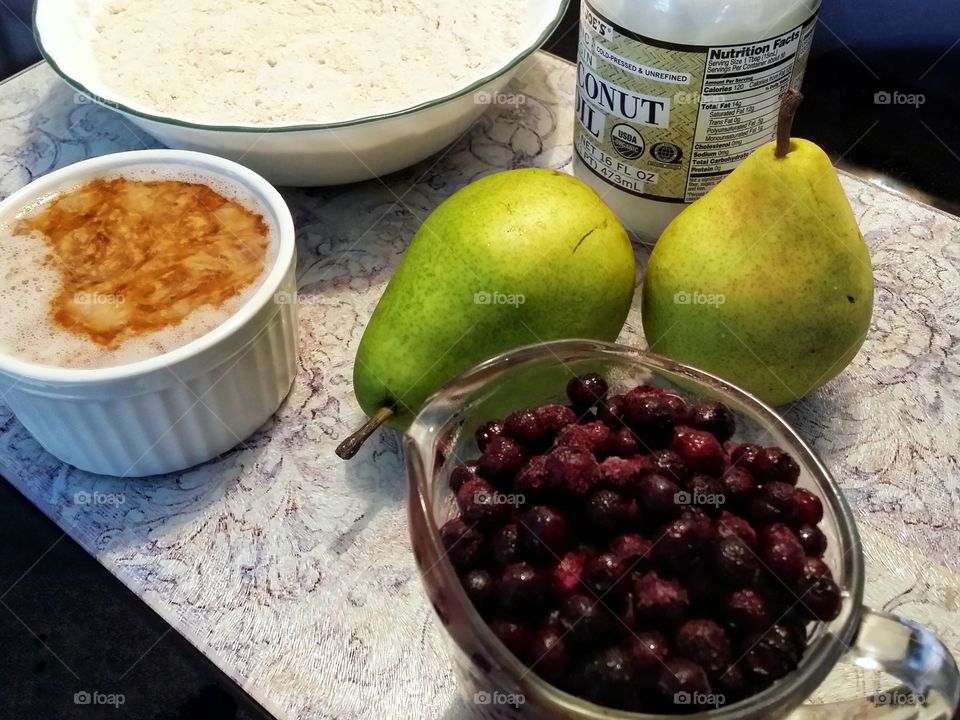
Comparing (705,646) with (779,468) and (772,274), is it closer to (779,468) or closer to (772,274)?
(779,468)

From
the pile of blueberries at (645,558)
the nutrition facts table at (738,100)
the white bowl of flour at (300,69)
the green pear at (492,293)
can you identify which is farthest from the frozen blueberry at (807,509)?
the white bowl of flour at (300,69)

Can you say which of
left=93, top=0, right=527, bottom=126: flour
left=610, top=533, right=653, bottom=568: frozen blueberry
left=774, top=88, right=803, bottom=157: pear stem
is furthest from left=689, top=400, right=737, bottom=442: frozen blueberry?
left=93, top=0, right=527, bottom=126: flour

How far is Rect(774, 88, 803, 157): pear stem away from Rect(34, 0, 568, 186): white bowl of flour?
293 millimetres

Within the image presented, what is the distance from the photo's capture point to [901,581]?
2.24ft

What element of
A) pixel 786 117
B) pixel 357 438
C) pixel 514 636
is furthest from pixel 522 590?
pixel 786 117

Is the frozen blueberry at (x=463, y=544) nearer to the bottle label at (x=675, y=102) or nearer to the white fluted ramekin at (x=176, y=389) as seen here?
the white fluted ramekin at (x=176, y=389)

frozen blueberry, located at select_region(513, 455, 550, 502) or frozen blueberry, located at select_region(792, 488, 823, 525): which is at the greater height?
frozen blueberry, located at select_region(513, 455, 550, 502)

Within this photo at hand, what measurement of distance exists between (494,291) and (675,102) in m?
0.24

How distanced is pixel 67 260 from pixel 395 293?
27 centimetres

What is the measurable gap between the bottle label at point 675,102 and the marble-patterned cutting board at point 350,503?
0.14m

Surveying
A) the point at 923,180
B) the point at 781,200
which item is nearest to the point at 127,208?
the point at 781,200

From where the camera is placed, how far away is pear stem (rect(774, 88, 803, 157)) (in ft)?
2.19

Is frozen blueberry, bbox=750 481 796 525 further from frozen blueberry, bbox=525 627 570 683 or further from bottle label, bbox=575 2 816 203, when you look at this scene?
bottle label, bbox=575 2 816 203

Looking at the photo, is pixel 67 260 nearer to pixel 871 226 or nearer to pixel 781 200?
pixel 781 200
